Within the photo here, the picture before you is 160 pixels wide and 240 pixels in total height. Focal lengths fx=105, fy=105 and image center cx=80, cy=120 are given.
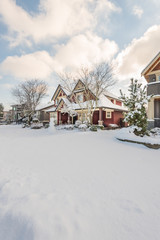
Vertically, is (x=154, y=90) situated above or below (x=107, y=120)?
above

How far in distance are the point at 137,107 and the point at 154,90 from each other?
11.0 ft

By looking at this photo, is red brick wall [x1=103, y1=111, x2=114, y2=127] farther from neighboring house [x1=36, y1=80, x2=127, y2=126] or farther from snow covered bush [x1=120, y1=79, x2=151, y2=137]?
snow covered bush [x1=120, y1=79, x2=151, y2=137]

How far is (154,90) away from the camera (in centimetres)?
909

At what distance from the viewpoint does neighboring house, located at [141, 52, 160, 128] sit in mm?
9038

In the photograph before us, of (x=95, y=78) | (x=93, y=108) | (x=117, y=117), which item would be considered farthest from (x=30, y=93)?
(x=117, y=117)

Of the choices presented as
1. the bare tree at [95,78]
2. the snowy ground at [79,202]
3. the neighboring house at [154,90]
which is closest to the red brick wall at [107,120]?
the bare tree at [95,78]

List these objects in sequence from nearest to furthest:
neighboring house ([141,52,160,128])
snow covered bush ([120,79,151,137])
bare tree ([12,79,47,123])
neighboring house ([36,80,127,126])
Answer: snow covered bush ([120,79,151,137]) < neighboring house ([141,52,160,128]) < neighboring house ([36,80,127,126]) < bare tree ([12,79,47,123])

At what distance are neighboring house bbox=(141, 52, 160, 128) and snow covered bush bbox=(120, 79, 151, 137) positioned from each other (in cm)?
207

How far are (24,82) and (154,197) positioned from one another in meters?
30.7

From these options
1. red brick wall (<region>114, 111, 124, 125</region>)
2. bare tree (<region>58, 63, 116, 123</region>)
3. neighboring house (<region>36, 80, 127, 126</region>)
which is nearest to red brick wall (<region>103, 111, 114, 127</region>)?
neighboring house (<region>36, 80, 127, 126</region>)

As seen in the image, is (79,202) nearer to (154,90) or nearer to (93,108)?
(154,90)

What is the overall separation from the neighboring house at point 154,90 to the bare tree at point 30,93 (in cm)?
2389

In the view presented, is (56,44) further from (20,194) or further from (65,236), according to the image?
(65,236)

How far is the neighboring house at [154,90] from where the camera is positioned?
9.04m
